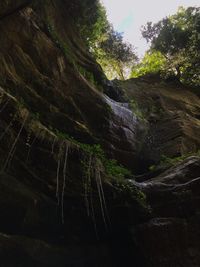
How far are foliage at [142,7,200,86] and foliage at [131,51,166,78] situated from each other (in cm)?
29

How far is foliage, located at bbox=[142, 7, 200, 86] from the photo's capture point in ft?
60.5

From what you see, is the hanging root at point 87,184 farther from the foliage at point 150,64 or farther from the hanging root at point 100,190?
the foliage at point 150,64

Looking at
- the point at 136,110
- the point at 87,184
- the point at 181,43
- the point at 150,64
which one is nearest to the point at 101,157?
the point at 87,184

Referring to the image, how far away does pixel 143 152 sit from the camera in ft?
38.3

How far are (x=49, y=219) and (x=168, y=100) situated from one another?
32.9ft

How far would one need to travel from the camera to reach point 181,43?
62.1 feet

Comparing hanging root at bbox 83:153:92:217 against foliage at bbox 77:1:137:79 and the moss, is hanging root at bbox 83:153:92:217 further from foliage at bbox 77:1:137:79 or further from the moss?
foliage at bbox 77:1:137:79

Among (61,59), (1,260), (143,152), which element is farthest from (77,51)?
(1,260)

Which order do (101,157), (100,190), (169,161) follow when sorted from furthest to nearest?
(169,161) < (101,157) < (100,190)

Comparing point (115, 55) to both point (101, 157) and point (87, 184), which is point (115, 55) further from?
point (87, 184)

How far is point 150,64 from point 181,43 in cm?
226

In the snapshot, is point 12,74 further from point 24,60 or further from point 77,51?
point 77,51

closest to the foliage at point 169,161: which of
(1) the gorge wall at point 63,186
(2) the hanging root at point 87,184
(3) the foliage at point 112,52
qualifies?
(1) the gorge wall at point 63,186

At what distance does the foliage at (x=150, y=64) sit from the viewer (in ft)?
63.8
